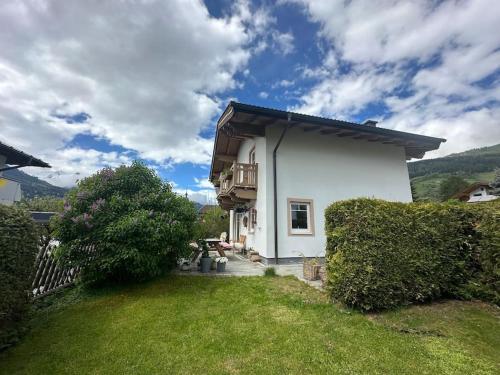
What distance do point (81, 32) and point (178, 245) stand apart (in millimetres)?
7047

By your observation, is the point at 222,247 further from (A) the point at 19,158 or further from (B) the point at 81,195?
(A) the point at 19,158

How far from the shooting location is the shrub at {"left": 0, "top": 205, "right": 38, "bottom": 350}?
3189mm

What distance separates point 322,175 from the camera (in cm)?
1034

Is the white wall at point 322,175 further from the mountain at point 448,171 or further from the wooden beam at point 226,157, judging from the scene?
the mountain at point 448,171

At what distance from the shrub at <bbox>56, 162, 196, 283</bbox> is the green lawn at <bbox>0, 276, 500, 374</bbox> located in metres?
0.76

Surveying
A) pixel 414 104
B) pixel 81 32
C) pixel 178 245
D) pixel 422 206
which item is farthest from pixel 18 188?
pixel 414 104

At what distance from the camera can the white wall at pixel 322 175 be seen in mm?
9438

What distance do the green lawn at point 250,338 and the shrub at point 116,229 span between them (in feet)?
2.49

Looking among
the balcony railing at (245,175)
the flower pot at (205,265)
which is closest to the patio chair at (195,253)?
the flower pot at (205,265)

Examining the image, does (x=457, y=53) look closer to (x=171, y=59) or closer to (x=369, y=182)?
(x=369, y=182)

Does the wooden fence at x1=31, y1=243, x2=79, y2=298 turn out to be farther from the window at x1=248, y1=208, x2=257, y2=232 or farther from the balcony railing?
the window at x1=248, y1=208, x2=257, y2=232

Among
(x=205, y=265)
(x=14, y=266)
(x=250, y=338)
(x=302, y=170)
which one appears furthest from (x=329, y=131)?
(x=14, y=266)

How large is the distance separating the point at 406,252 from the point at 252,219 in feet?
24.2

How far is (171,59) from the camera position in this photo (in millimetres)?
9289
